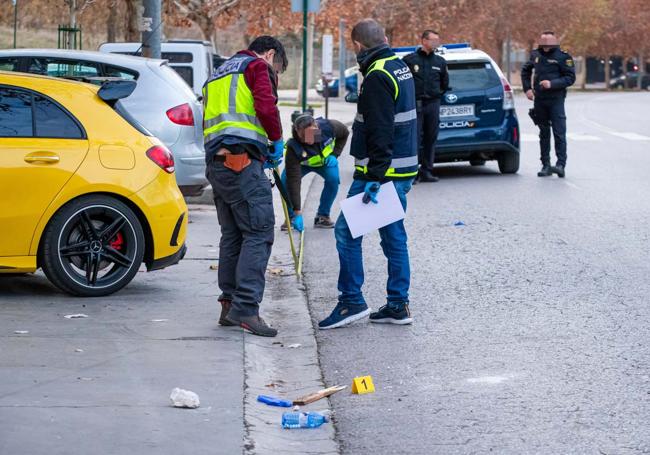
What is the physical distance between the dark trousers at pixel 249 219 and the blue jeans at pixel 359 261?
513 millimetres

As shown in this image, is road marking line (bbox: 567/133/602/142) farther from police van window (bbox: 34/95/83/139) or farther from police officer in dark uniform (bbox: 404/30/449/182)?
police van window (bbox: 34/95/83/139)

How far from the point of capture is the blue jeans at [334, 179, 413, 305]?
330 inches

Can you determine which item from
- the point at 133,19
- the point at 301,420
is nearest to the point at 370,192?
the point at 301,420

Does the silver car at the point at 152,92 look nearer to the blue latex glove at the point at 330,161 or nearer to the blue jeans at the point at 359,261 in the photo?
the blue latex glove at the point at 330,161

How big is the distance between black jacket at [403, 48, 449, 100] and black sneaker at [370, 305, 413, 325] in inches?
354

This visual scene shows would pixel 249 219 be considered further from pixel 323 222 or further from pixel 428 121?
pixel 428 121

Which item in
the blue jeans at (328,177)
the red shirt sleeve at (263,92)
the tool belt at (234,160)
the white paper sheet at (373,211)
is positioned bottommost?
the blue jeans at (328,177)

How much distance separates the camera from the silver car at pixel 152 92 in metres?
12.9

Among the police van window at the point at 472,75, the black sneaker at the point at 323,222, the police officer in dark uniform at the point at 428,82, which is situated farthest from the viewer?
the police van window at the point at 472,75

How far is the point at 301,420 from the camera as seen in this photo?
6.09m

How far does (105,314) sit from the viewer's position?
8.48 meters

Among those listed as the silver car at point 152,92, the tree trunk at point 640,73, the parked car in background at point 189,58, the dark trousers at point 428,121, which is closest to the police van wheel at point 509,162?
the dark trousers at point 428,121

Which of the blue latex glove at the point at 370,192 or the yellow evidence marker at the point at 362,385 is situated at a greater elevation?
the blue latex glove at the point at 370,192

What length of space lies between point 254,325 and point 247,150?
1034 mm
